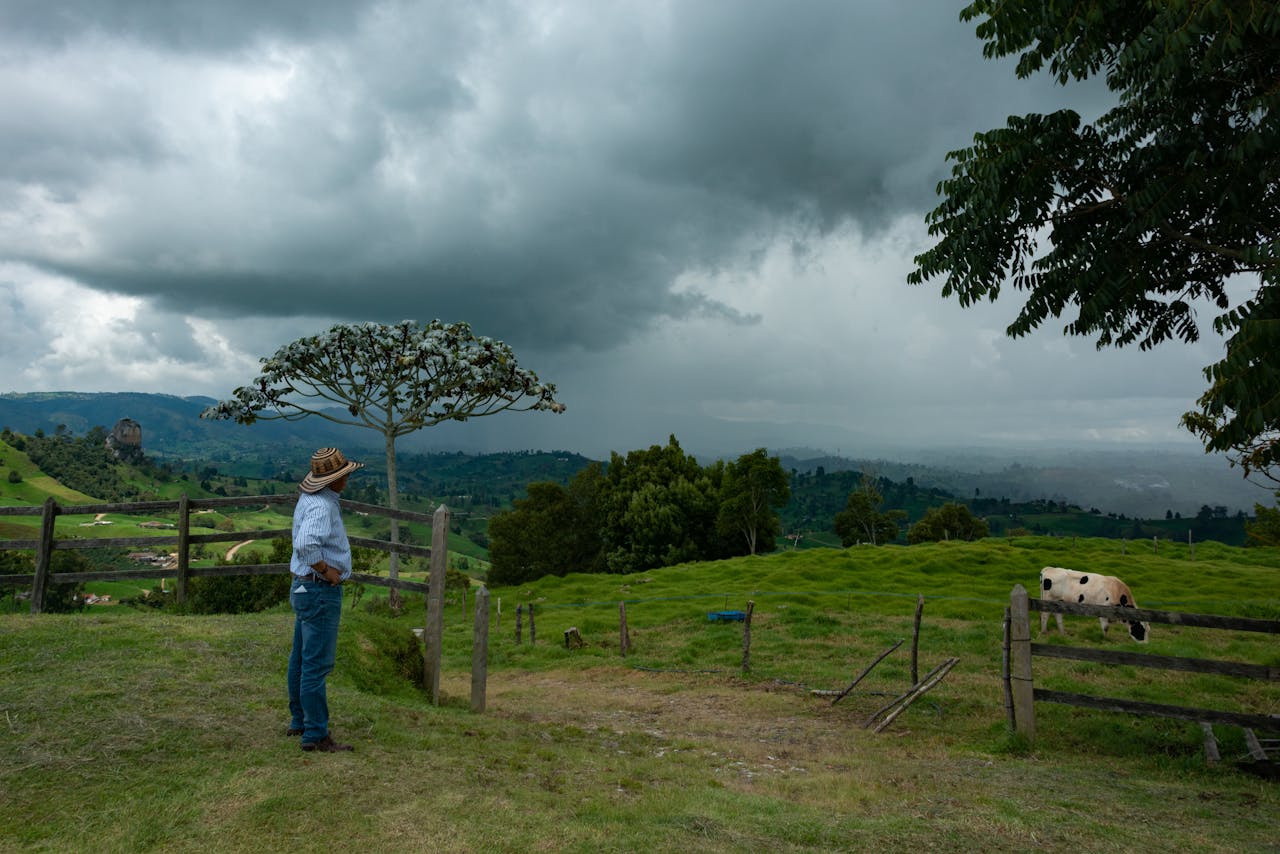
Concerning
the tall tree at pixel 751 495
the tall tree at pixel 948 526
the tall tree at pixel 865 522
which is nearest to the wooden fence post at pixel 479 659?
the tall tree at pixel 751 495

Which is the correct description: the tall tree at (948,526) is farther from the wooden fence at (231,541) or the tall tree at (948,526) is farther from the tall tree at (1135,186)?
the wooden fence at (231,541)

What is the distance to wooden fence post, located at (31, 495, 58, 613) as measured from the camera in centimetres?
1413

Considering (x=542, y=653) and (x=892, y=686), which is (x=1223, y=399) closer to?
(x=892, y=686)

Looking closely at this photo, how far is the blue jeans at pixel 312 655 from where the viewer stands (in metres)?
7.05

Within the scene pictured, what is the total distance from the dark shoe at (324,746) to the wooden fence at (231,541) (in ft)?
12.9

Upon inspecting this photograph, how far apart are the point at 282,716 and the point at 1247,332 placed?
1189 cm

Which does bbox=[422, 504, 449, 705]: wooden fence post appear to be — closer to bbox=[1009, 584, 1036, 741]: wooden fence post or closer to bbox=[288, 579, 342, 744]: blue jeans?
bbox=[288, 579, 342, 744]: blue jeans

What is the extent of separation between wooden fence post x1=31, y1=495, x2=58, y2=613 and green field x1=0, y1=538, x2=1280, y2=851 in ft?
11.3

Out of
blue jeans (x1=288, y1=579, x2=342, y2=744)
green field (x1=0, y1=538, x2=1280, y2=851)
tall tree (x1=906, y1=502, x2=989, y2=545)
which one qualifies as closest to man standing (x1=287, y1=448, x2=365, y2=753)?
blue jeans (x1=288, y1=579, x2=342, y2=744)

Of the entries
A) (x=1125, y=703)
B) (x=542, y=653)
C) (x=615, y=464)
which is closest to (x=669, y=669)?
(x=542, y=653)

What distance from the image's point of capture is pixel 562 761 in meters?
8.41

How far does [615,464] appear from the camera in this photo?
72375 millimetres

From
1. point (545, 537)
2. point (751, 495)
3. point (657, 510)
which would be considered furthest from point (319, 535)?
point (545, 537)

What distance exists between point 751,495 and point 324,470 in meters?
63.2
